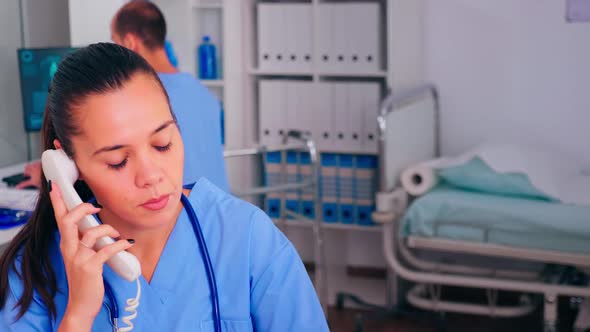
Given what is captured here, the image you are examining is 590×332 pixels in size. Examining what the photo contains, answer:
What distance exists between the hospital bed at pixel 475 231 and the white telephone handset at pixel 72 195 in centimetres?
215

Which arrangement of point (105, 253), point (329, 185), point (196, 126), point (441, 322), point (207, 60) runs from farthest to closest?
point (207, 60), point (329, 185), point (441, 322), point (196, 126), point (105, 253)

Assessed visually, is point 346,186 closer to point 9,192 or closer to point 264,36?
point 264,36

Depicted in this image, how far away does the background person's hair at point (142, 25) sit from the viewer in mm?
2693

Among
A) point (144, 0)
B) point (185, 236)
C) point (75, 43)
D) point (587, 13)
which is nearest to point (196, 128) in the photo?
point (144, 0)

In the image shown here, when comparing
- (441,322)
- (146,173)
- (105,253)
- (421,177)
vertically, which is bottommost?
(441,322)

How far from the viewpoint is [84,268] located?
3.60ft

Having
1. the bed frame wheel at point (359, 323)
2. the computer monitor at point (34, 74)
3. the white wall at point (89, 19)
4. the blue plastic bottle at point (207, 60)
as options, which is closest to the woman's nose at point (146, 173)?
the computer monitor at point (34, 74)

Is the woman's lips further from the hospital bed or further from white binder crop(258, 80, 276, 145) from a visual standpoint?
white binder crop(258, 80, 276, 145)

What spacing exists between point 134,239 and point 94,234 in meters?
0.13

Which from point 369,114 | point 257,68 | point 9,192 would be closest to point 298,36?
point 257,68

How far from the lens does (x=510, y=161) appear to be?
3.28 meters

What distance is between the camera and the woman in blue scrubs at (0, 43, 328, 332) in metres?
1.12

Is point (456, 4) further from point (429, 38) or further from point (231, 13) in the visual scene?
point (231, 13)

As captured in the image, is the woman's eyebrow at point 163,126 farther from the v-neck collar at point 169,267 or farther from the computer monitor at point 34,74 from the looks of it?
the computer monitor at point 34,74
